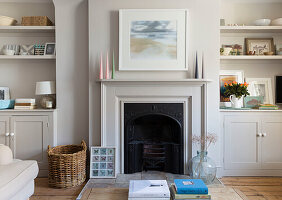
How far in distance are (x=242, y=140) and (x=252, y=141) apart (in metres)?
0.12

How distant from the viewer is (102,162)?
295 cm

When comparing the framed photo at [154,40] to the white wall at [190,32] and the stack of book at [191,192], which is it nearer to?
the white wall at [190,32]

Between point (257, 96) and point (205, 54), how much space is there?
0.99 m

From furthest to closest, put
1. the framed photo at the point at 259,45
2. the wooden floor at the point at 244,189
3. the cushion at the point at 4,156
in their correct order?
the framed photo at the point at 259,45 < the wooden floor at the point at 244,189 < the cushion at the point at 4,156

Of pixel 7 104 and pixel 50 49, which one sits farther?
pixel 50 49

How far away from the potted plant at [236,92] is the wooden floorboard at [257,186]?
0.92 meters

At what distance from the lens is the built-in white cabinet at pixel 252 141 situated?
3.03 meters

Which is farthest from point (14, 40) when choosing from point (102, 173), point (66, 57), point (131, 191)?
point (131, 191)

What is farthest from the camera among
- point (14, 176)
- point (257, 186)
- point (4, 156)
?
point (257, 186)

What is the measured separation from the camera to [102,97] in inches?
116

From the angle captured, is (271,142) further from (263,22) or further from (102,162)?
(102,162)

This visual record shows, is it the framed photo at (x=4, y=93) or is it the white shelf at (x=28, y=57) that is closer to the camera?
the white shelf at (x=28, y=57)

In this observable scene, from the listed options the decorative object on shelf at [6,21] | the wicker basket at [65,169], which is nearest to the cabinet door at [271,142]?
the wicker basket at [65,169]

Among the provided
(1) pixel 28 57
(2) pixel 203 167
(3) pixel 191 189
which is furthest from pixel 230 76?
(1) pixel 28 57
